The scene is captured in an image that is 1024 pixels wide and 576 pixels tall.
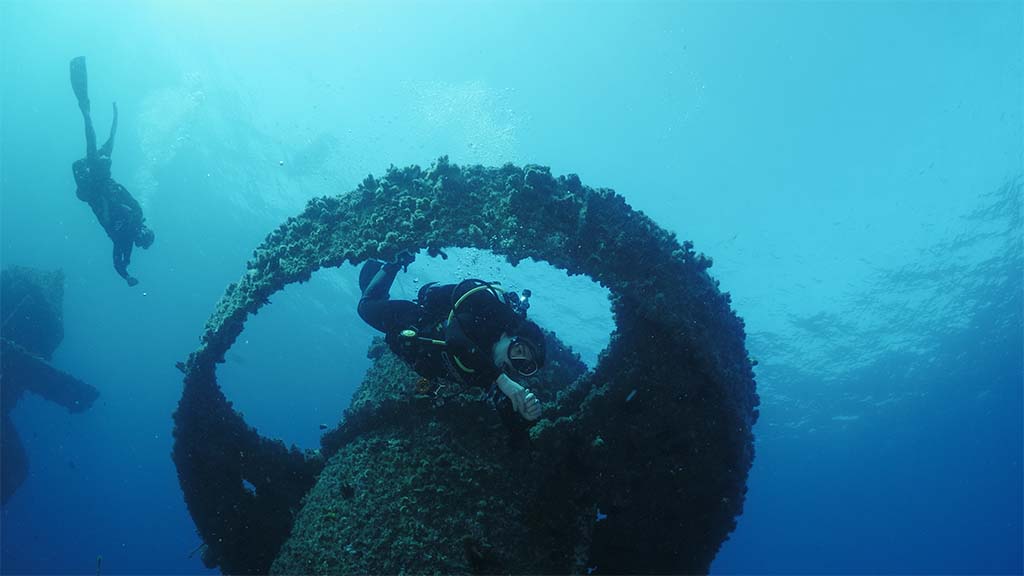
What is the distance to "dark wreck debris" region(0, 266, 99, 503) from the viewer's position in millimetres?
17531

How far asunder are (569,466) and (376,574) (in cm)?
203

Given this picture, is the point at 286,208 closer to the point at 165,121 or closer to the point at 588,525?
the point at 165,121

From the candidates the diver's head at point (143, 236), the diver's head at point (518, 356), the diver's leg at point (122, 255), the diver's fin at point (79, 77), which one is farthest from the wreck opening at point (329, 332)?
the diver's head at point (518, 356)

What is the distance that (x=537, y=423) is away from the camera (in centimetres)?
521

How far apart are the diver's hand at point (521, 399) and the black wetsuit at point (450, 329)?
8.9 inches

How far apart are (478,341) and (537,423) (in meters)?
1.31

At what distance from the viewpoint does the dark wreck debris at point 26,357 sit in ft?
57.5

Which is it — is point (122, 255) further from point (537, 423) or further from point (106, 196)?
point (537, 423)

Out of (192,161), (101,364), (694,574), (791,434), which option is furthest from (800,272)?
(101,364)

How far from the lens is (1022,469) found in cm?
4672

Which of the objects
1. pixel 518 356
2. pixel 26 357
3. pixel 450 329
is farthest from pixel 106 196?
pixel 518 356

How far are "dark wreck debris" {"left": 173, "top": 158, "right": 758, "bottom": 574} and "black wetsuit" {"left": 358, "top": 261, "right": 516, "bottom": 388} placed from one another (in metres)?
0.52

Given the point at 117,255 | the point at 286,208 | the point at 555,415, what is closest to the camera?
the point at 555,415

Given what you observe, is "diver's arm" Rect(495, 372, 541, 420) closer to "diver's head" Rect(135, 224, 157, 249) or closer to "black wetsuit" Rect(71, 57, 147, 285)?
"black wetsuit" Rect(71, 57, 147, 285)
